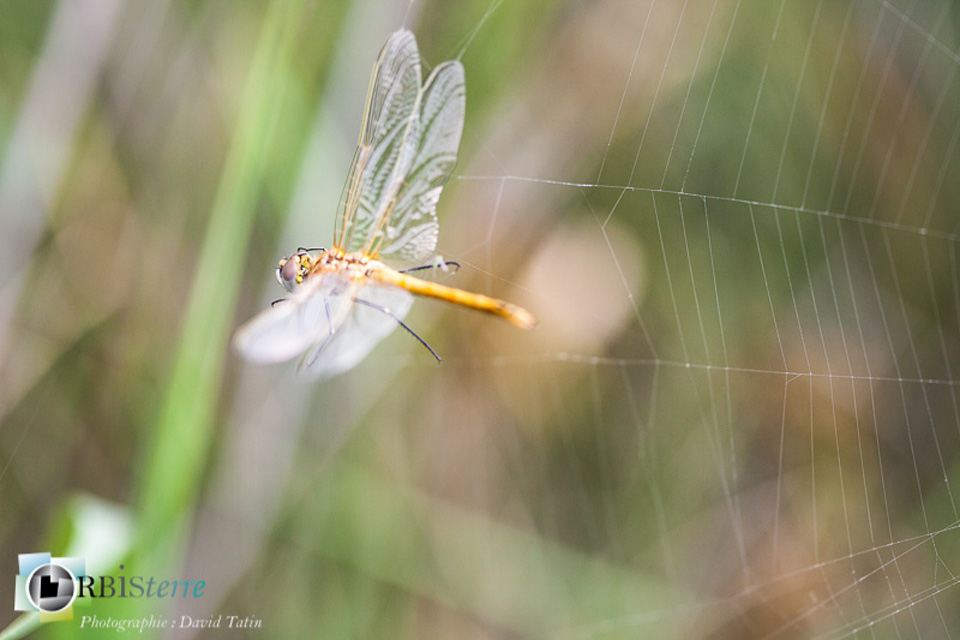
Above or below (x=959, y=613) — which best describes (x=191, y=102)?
above

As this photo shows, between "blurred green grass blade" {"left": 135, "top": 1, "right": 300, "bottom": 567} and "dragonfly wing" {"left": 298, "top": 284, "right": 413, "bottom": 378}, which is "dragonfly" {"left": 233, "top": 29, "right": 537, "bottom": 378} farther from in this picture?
"blurred green grass blade" {"left": 135, "top": 1, "right": 300, "bottom": 567}

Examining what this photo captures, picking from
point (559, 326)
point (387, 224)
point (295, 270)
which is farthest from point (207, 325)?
point (559, 326)

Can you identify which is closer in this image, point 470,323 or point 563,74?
point 563,74

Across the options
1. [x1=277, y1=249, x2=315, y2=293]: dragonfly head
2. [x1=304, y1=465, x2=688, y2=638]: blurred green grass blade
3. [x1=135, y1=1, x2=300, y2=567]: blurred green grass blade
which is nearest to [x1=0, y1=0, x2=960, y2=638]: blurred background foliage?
[x1=304, y1=465, x2=688, y2=638]: blurred green grass blade

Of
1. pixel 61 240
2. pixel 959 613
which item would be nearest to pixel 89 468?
pixel 61 240

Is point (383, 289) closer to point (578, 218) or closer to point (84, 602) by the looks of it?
point (84, 602)

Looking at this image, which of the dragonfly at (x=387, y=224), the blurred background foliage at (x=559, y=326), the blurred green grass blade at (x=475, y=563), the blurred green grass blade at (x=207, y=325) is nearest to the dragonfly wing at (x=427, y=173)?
the dragonfly at (x=387, y=224)

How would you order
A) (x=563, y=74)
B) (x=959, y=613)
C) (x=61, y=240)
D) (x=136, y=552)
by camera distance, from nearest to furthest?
1. (x=136, y=552)
2. (x=959, y=613)
3. (x=563, y=74)
4. (x=61, y=240)

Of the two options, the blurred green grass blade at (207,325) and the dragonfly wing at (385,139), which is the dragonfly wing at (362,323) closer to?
the dragonfly wing at (385,139)
